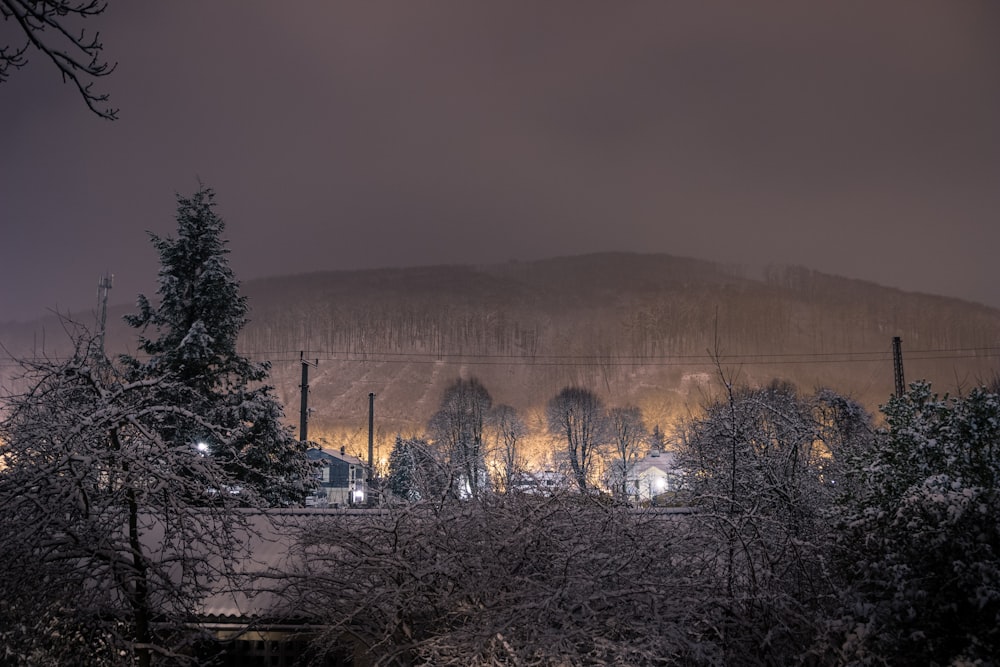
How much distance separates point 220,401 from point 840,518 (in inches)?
694

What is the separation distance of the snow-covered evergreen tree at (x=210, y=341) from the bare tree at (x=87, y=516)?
13.2 m

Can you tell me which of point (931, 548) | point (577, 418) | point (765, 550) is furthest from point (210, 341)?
point (577, 418)

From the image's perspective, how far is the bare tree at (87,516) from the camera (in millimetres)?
7820

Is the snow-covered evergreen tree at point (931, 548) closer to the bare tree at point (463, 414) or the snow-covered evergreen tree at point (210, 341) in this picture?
the snow-covered evergreen tree at point (210, 341)

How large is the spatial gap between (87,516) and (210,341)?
14705 mm

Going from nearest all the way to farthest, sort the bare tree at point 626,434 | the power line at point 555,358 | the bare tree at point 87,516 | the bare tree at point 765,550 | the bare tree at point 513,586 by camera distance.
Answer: the bare tree at point 513,586 → the bare tree at point 87,516 → the bare tree at point 765,550 → the bare tree at point 626,434 → the power line at point 555,358

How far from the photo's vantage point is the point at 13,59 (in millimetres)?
5348

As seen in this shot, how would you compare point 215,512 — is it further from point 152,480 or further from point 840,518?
point 840,518

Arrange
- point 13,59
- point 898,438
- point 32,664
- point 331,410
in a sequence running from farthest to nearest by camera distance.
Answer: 1. point 331,410
2. point 898,438
3. point 32,664
4. point 13,59

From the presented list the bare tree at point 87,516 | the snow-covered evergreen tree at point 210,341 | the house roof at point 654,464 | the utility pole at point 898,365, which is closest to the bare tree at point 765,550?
the bare tree at point 87,516

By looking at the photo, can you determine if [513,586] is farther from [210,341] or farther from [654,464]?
[654,464]

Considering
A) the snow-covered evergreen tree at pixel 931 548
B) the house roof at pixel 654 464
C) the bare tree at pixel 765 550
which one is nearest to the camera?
the snow-covered evergreen tree at pixel 931 548

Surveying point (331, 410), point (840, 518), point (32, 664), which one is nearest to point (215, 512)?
point (32, 664)

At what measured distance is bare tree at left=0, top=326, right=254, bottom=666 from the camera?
25.7 feet
